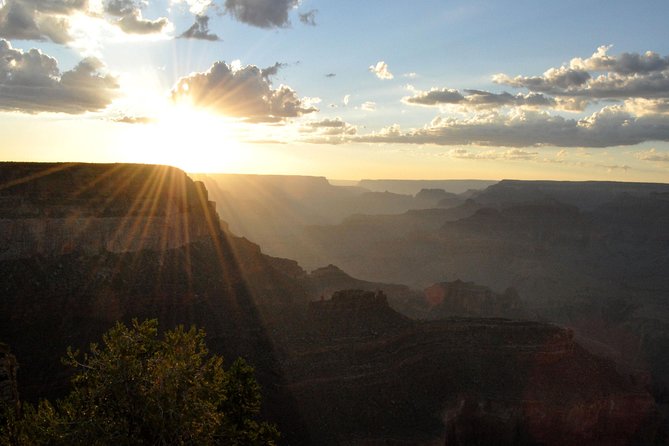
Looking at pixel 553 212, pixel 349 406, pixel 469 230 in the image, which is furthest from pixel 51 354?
pixel 553 212

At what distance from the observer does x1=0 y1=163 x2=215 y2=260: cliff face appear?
39.9 m

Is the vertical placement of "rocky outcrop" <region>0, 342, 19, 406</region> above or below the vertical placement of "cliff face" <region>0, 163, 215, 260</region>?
below

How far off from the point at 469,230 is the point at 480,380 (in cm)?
10346

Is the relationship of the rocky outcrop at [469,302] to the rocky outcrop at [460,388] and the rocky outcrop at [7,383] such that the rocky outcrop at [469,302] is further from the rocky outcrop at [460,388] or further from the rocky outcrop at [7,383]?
the rocky outcrop at [7,383]

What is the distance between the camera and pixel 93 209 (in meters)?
42.6

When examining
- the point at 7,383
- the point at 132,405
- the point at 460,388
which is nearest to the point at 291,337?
the point at 460,388

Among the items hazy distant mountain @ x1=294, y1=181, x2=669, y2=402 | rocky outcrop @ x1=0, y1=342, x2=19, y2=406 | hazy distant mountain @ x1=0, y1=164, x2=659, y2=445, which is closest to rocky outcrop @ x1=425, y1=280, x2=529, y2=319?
hazy distant mountain @ x1=294, y1=181, x2=669, y2=402

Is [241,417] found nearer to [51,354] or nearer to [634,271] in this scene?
[51,354]

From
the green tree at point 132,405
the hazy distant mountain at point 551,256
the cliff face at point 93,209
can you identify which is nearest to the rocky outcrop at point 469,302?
the hazy distant mountain at point 551,256

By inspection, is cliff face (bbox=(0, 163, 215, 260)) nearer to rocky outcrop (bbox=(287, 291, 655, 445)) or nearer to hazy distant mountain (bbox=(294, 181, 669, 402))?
rocky outcrop (bbox=(287, 291, 655, 445))

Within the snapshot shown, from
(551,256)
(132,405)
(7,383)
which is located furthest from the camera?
(551,256)

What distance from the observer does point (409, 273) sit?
12344cm

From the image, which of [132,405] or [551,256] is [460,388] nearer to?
[132,405]

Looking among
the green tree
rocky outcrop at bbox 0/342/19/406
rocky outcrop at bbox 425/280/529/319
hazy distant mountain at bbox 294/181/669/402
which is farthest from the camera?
hazy distant mountain at bbox 294/181/669/402
